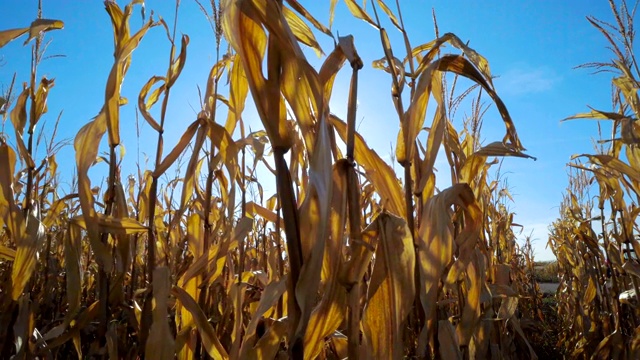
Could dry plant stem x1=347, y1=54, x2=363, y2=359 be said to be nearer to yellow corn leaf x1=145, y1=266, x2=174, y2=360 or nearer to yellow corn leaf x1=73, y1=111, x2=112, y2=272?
yellow corn leaf x1=145, y1=266, x2=174, y2=360

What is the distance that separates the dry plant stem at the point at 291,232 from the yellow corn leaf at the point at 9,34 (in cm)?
104

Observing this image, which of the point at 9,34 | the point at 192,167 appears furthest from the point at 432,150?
the point at 9,34

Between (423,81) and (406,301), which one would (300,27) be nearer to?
(423,81)

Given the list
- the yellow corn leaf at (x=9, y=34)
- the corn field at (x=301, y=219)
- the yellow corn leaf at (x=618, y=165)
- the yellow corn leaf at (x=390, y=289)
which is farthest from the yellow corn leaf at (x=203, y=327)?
the yellow corn leaf at (x=618, y=165)

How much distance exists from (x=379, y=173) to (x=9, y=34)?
1164 millimetres

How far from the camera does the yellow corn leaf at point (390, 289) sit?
35.8 inches

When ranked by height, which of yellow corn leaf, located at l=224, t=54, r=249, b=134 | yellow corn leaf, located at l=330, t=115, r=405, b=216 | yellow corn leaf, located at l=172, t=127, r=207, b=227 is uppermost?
yellow corn leaf, located at l=224, t=54, r=249, b=134

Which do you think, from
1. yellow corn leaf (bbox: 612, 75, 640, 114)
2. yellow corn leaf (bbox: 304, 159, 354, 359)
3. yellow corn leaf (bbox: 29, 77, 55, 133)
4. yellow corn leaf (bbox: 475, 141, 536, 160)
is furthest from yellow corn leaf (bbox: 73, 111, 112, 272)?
yellow corn leaf (bbox: 612, 75, 640, 114)

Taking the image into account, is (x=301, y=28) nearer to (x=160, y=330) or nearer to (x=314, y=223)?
(x=314, y=223)

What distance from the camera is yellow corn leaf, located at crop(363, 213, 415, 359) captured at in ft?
2.99

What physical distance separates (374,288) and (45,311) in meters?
2.63

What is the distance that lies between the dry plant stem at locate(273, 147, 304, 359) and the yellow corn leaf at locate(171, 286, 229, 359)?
473 mm

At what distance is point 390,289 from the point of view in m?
0.93

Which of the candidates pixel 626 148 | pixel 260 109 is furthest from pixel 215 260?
pixel 626 148
